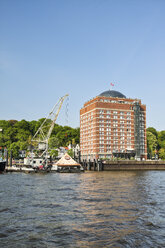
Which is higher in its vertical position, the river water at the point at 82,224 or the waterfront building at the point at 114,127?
the waterfront building at the point at 114,127

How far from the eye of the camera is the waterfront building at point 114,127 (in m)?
145

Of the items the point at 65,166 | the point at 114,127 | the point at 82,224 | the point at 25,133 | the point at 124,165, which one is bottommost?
the point at 124,165

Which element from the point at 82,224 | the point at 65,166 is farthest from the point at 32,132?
the point at 82,224

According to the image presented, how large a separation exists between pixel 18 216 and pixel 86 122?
137745 mm

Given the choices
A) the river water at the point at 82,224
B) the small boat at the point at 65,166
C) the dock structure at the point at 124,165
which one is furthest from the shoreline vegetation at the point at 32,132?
the river water at the point at 82,224

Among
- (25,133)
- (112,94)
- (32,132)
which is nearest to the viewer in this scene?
(112,94)

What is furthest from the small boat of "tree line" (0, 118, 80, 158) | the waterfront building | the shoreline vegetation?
the shoreline vegetation

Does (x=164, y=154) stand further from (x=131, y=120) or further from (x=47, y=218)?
(x=47, y=218)

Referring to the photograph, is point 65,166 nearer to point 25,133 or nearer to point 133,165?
point 133,165

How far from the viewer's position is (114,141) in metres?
147

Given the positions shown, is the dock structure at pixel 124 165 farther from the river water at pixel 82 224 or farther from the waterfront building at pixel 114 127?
the river water at pixel 82 224

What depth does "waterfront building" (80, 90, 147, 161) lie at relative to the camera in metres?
145

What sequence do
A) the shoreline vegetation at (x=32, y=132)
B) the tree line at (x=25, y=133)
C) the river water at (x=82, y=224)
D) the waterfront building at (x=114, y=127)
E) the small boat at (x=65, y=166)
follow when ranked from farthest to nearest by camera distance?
the shoreline vegetation at (x=32, y=132) < the tree line at (x=25, y=133) < the waterfront building at (x=114, y=127) < the small boat at (x=65, y=166) < the river water at (x=82, y=224)

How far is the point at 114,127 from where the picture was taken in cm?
14850
